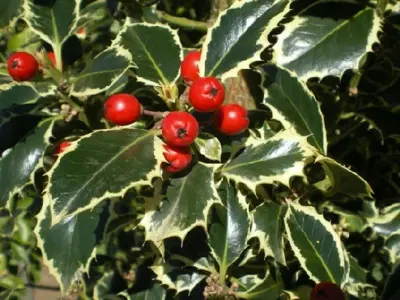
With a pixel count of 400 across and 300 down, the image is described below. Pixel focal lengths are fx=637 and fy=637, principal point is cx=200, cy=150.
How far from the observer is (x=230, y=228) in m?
1.25

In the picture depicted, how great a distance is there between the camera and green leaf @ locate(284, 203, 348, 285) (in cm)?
120

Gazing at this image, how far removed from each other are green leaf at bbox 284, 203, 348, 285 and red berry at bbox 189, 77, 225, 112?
0.32m

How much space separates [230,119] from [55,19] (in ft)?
1.60

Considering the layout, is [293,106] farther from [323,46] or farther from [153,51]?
[153,51]

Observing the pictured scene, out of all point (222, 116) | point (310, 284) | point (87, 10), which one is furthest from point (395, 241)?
point (87, 10)

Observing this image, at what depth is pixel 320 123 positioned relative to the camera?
128cm

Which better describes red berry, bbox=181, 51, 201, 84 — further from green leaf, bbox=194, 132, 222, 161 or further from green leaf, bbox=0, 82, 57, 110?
green leaf, bbox=0, 82, 57, 110

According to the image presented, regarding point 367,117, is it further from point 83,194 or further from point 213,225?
point 83,194

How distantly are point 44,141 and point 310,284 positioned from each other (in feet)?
1.95

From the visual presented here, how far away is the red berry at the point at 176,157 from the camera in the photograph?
3.42ft

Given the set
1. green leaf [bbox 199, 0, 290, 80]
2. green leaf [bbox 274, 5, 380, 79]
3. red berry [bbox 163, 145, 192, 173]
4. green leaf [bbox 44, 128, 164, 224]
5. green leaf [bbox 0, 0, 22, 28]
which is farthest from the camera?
green leaf [bbox 0, 0, 22, 28]

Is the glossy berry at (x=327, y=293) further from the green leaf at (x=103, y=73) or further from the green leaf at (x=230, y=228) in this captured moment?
the green leaf at (x=103, y=73)

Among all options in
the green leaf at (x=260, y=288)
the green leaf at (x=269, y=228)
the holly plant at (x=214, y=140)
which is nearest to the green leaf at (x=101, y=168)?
the holly plant at (x=214, y=140)

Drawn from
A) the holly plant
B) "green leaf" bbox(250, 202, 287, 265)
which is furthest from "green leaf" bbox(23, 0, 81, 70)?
"green leaf" bbox(250, 202, 287, 265)
